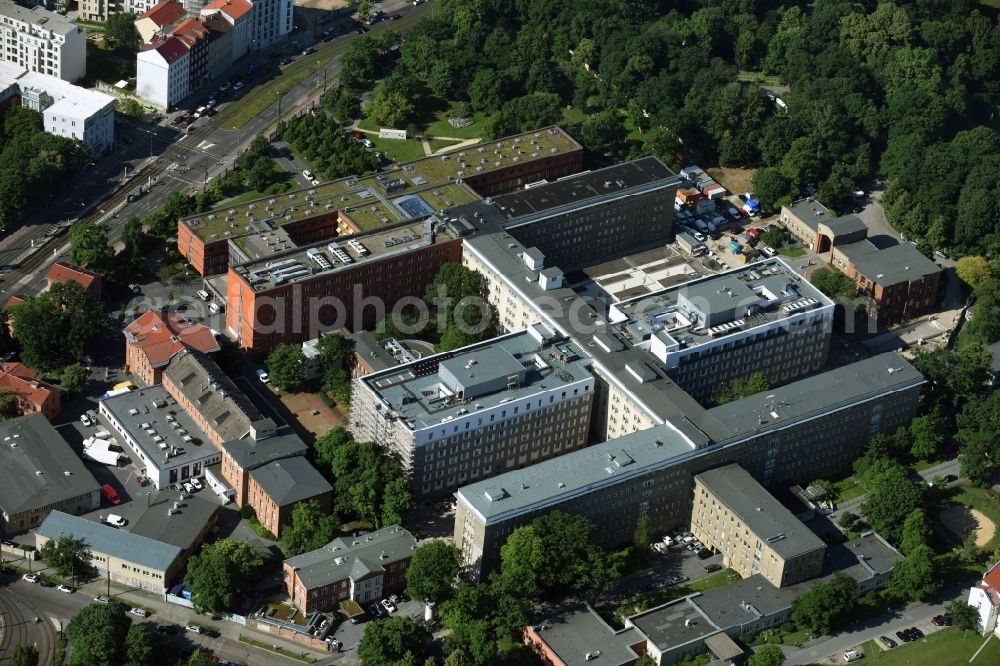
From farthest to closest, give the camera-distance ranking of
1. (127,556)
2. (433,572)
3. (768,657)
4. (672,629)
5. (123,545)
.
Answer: (123,545) < (127,556) < (433,572) < (672,629) < (768,657)

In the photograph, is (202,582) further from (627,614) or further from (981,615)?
(981,615)

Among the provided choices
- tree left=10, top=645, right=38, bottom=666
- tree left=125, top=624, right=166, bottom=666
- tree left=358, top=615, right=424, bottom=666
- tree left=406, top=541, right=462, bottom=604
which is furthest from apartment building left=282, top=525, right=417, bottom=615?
tree left=10, top=645, right=38, bottom=666

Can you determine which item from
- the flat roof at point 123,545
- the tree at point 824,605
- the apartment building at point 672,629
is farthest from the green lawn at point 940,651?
the flat roof at point 123,545

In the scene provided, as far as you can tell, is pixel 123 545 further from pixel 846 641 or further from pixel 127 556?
pixel 846 641

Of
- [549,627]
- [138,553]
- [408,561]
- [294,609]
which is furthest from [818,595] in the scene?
[138,553]

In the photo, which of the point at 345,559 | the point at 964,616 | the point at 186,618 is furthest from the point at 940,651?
the point at 186,618

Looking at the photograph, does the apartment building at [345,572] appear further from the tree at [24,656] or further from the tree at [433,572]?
the tree at [24,656]
